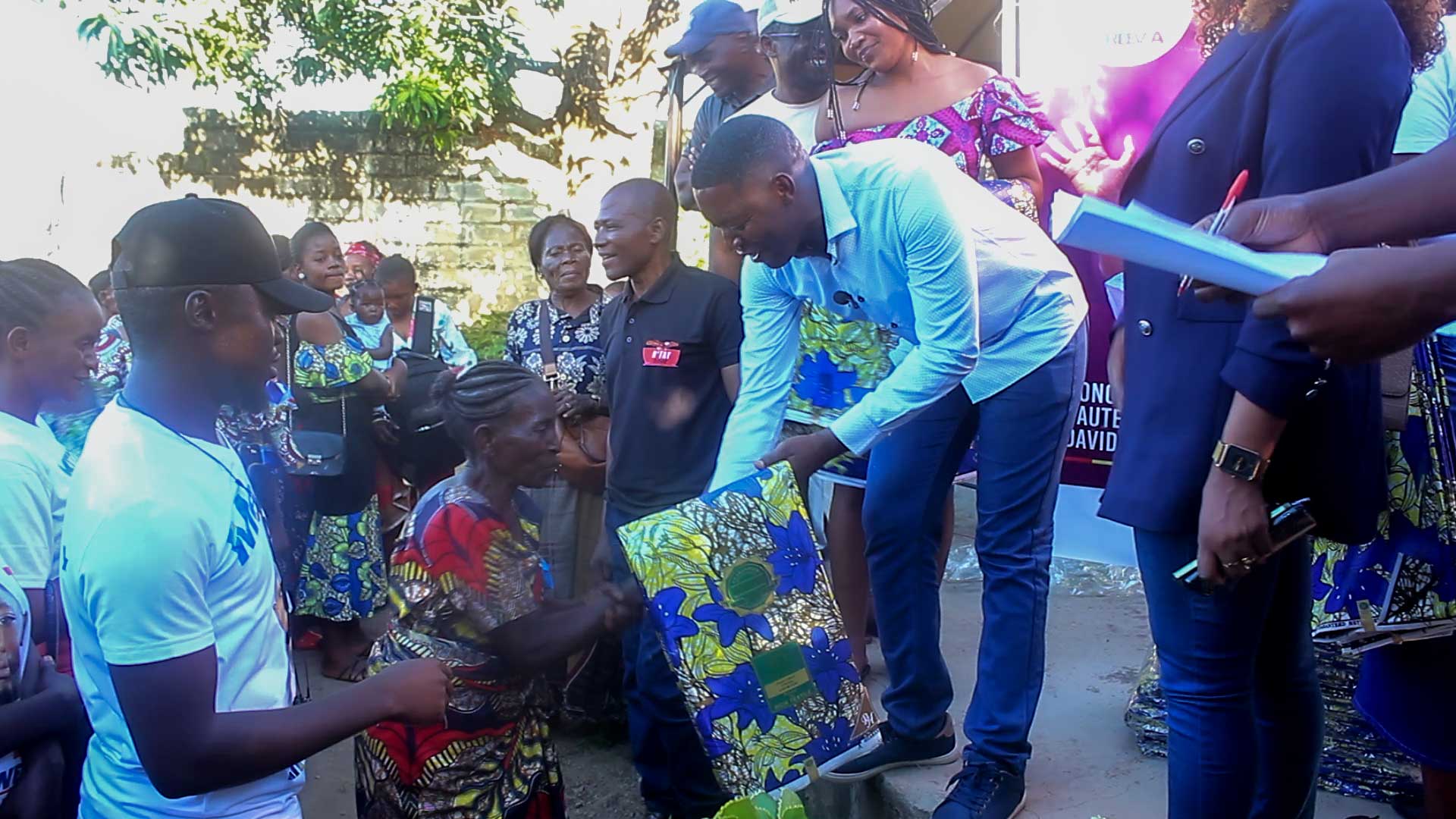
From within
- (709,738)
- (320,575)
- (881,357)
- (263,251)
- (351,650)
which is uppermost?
(263,251)

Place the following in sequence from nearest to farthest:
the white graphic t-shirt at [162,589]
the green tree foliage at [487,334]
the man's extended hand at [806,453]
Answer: the white graphic t-shirt at [162,589]
the man's extended hand at [806,453]
the green tree foliage at [487,334]

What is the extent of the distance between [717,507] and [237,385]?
3.32ft

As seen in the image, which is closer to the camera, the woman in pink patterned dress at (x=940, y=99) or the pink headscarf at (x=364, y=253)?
the woman in pink patterned dress at (x=940, y=99)

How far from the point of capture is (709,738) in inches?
96.3

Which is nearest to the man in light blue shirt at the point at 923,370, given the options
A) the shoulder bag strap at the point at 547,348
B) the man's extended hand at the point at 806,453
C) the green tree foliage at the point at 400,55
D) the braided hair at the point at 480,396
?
the man's extended hand at the point at 806,453

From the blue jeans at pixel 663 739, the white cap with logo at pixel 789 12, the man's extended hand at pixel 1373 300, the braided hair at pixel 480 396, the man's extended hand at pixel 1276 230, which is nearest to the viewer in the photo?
the man's extended hand at pixel 1373 300

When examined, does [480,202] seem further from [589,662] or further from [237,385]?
[237,385]

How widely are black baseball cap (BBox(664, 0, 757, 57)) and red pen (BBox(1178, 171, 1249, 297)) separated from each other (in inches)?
109

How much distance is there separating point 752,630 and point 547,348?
2346 mm

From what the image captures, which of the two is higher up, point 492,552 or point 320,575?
point 492,552

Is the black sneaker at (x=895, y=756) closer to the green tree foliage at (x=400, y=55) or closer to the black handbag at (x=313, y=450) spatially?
the black handbag at (x=313, y=450)

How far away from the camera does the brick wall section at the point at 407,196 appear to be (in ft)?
33.4

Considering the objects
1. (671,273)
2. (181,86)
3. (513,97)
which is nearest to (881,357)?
(671,273)

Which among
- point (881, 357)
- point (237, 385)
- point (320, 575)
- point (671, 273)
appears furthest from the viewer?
point (320, 575)
